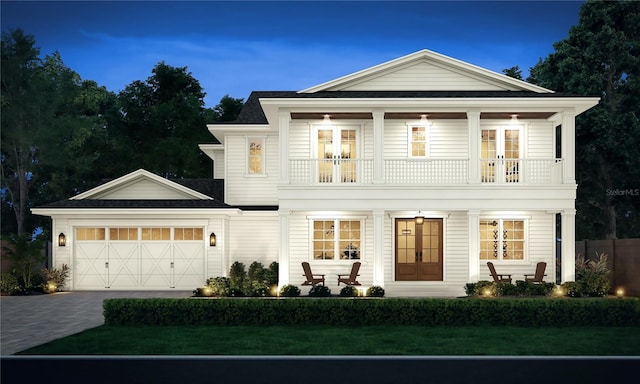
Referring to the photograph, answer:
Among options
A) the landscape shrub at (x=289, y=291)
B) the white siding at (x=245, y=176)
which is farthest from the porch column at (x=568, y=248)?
the white siding at (x=245, y=176)

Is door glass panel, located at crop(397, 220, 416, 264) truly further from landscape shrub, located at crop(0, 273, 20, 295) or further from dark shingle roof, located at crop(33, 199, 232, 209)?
landscape shrub, located at crop(0, 273, 20, 295)

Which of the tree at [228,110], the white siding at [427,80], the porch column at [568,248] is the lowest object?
the porch column at [568,248]

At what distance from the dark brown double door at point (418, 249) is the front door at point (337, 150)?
8.62 feet

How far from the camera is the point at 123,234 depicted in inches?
942

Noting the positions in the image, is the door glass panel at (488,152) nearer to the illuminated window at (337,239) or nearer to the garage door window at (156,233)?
the illuminated window at (337,239)

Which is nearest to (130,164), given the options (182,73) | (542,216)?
(182,73)

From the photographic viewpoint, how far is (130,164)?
42031mm

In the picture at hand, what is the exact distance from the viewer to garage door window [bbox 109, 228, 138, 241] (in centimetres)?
2392

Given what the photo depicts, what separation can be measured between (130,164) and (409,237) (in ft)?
83.1

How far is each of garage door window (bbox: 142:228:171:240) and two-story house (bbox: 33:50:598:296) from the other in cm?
4

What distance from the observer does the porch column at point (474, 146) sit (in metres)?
20.4

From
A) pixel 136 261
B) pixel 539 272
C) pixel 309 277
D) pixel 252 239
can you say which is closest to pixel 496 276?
pixel 539 272

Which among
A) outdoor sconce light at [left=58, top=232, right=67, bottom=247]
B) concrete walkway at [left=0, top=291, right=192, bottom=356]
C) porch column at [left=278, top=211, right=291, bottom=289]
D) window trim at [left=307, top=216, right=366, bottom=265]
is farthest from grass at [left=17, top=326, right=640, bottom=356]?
outdoor sconce light at [left=58, top=232, right=67, bottom=247]

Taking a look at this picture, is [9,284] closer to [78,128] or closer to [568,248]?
[78,128]
